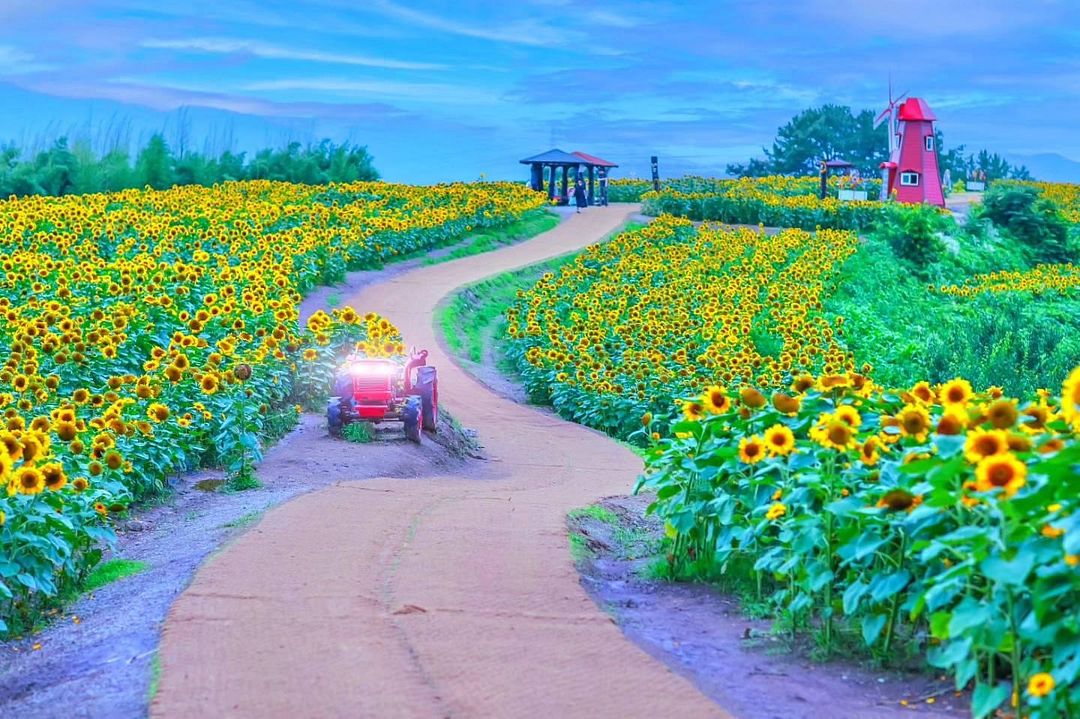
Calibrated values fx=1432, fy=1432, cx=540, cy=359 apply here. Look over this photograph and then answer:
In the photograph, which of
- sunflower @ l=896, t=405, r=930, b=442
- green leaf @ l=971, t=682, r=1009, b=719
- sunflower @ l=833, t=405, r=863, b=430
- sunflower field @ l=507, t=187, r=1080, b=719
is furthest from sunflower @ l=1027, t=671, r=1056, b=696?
sunflower @ l=833, t=405, r=863, b=430

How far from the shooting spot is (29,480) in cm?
727

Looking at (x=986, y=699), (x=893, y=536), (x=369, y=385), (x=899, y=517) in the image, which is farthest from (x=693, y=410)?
(x=369, y=385)

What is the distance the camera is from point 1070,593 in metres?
4.90

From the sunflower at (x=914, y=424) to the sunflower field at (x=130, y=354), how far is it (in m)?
4.26

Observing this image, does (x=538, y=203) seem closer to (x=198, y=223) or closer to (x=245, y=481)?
(x=198, y=223)

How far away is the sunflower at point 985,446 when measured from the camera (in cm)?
504

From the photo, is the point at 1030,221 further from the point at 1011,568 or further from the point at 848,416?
the point at 1011,568

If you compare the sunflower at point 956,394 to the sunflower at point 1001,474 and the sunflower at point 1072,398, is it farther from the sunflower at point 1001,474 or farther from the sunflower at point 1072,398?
the sunflower at point 1001,474

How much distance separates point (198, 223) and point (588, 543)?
19.3 meters

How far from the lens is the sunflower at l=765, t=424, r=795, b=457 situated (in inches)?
→ 264

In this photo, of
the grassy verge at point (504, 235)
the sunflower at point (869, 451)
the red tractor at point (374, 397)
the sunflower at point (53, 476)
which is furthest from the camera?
the grassy verge at point (504, 235)

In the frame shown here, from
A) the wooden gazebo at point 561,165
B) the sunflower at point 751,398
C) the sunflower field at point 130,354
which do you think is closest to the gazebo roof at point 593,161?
the wooden gazebo at point 561,165

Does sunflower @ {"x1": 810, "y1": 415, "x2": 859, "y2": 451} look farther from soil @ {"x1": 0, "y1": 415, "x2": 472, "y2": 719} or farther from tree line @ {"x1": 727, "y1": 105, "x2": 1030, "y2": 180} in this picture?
tree line @ {"x1": 727, "y1": 105, "x2": 1030, "y2": 180}

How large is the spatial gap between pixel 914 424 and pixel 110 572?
4.76 meters
